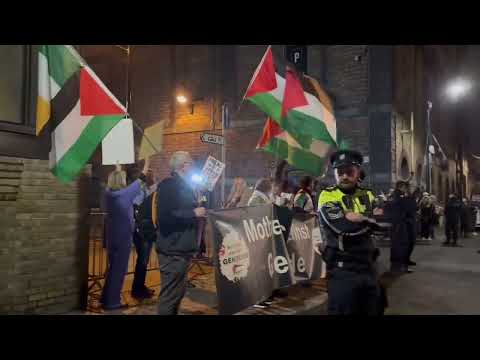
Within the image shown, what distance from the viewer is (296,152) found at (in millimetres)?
6621

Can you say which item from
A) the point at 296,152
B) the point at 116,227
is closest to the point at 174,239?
the point at 116,227

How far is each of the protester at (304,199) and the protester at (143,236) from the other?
8.04 feet

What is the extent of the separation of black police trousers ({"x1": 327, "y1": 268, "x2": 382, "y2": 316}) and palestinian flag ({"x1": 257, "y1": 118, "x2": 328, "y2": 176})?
338 centimetres

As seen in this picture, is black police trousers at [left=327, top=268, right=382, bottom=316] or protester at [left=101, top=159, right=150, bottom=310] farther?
protester at [left=101, top=159, right=150, bottom=310]

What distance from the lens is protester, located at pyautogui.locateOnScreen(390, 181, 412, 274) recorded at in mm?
8586

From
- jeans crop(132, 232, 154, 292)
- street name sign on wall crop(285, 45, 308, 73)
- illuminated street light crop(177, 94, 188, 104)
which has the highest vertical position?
street name sign on wall crop(285, 45, 308, 73)

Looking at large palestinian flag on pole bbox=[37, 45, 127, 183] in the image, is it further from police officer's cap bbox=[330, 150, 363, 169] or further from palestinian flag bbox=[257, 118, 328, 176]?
palestinian flag bbox=[257, 118, 328, 176]

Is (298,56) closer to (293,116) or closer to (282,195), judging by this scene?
(282,195)

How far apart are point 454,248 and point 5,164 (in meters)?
12.4

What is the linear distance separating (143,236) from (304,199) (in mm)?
2914

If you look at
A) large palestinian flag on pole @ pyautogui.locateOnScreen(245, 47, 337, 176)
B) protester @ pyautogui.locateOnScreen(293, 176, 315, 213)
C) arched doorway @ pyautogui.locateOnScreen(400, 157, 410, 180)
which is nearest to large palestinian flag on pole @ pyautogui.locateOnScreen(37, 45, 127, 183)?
large palestinian flag on pole @ pyautogui.locateOnScreen(245, 47, 337, 176)

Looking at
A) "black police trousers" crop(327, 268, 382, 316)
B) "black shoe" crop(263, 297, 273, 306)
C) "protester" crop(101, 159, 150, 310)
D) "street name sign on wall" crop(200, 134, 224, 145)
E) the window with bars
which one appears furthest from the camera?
"street name sign on wall" crop(200, 134, 224, 145)

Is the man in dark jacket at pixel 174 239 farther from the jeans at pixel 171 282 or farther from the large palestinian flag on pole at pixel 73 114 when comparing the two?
the large palestinian flag on pole at pixel 73 114

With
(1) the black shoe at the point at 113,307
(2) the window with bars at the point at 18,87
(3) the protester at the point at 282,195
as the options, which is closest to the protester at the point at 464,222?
(3) the protester at the point at 282,195
